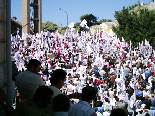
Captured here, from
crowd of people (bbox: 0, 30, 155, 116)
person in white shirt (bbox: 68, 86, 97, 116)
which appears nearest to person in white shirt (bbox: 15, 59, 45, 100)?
crowd of people (bbox: 0, 30, 155, 116)

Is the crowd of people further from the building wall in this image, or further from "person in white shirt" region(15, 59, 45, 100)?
the building wall

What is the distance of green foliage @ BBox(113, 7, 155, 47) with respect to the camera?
32.8 meters

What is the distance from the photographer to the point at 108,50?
862 inches

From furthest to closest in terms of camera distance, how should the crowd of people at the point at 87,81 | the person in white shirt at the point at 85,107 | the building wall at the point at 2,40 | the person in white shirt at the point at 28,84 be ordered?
the building wall at the point at 2,40 < the person in white shirt at the point at 28,84 < the crowd of people at the point at 87,81 < the person in white shirt at the point at 85,107

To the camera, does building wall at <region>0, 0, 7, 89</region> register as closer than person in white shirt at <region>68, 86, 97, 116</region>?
No

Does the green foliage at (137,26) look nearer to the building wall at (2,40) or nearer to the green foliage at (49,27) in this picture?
the building wall at (2,40)

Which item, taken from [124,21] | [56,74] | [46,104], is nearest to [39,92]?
[46,104]

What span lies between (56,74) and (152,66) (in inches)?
511

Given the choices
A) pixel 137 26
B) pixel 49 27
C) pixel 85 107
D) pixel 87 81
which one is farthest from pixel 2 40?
pixel 49 27

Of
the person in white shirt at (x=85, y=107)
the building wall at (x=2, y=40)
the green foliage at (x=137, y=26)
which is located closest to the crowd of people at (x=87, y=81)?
the person in white shirt at (x=85, y=107)

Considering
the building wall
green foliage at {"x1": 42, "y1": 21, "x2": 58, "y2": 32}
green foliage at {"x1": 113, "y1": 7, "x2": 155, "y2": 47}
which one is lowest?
the building wall

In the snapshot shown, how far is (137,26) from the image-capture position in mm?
34156

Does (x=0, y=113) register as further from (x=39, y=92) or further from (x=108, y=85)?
(x=108, y=85)

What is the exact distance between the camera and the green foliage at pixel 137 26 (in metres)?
32.8
